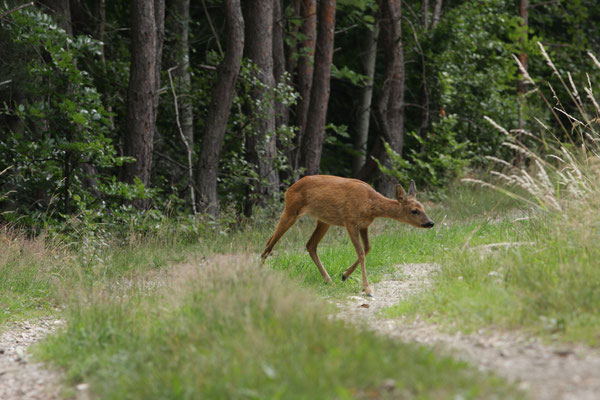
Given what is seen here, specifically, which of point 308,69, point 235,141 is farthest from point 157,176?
point 308,69

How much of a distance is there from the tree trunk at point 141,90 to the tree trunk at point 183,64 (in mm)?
2579

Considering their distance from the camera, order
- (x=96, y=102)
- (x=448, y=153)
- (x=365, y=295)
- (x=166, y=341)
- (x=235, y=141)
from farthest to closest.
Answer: (x=448, y=153) < (x=235, y=141) < (x=96, y=102) < (x=365, y=295) < (x=166, y=341)

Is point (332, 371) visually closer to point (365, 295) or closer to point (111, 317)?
point (111, 317)

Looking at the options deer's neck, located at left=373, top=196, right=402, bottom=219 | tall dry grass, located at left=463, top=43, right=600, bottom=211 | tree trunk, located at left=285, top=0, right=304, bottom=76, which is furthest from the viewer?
tree trunk, located at left=285, top=0, right=304, bottom=76

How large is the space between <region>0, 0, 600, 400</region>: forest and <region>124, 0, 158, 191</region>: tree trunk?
0.04 metres

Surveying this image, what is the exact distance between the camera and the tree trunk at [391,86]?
17.2 metres

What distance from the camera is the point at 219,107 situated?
12.4 meters

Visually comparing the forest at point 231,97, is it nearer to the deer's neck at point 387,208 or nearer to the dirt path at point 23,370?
the dirt path at point 23,370

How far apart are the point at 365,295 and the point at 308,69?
893cm

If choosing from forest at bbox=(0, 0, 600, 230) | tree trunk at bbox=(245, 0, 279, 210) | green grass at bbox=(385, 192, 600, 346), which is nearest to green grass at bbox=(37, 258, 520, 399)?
green grass at bbox=(385, 192, 600, 346)

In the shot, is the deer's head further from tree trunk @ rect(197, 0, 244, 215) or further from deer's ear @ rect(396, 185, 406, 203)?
tree trunk @ rect(197, 0, 244, 215)

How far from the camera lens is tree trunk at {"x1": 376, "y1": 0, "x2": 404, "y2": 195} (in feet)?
56.4

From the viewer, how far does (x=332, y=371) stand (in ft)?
13.3

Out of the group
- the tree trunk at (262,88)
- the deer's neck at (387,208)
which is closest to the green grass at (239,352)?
the deer's neck at (387,208)
